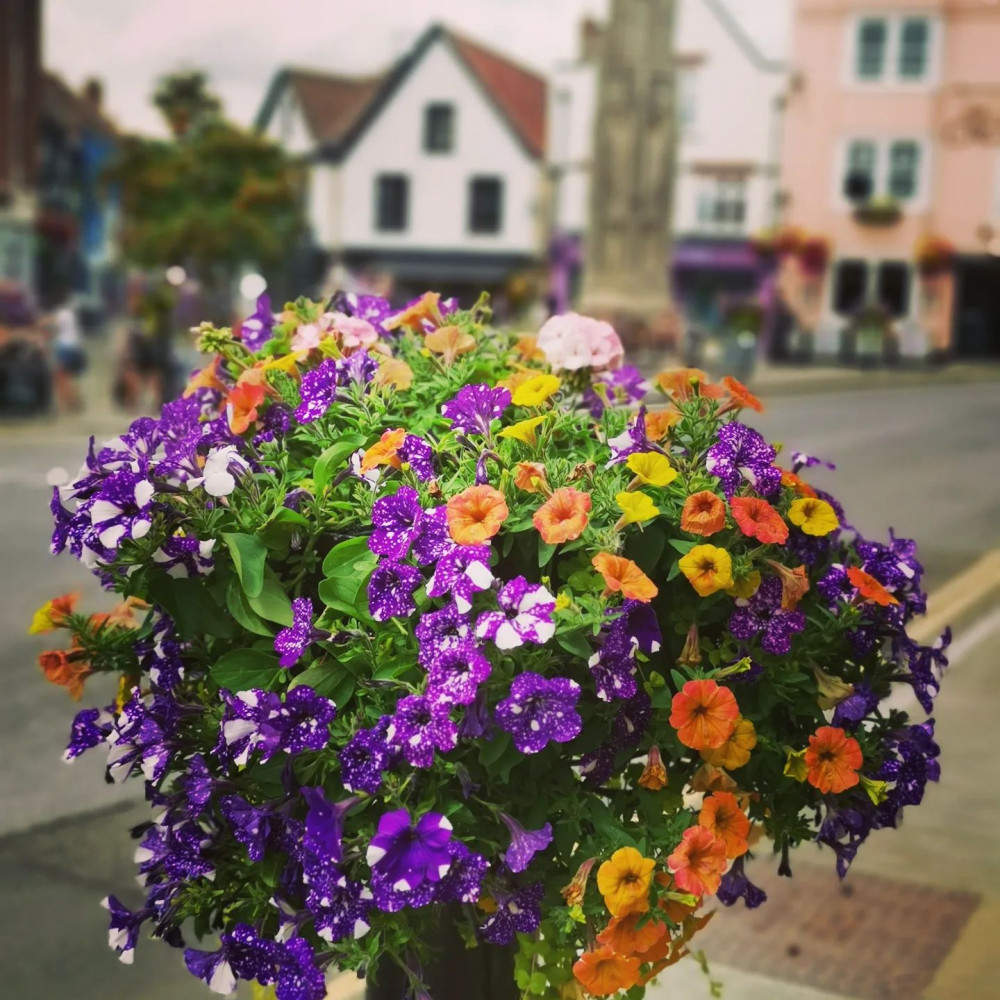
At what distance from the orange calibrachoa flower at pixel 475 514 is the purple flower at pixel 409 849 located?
0.44 m

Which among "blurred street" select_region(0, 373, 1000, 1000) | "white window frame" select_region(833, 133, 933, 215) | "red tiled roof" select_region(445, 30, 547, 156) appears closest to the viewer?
"blurred street" select_region(0, 373, 1000, 1000)

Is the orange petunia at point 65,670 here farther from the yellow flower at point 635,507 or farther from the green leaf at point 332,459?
the yellow flower at point 635,507

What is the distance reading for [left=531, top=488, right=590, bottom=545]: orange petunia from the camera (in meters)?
2.39

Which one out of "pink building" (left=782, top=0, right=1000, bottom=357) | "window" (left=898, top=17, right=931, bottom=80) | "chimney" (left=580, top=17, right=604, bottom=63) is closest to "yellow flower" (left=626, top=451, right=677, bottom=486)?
"pink building" (left=782, top=0, right=1000, bottom=357)

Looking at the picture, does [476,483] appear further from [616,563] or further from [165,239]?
[165,239]

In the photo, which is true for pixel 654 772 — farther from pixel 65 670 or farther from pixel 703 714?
pixel 65 670

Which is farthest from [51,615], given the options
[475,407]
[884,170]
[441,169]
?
[441,169]

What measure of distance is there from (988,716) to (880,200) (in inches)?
1271

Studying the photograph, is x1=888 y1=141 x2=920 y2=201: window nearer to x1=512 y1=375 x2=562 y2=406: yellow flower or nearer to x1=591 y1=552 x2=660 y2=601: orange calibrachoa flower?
x1=512 y1=375 x2=562 y2=406: yellow flower

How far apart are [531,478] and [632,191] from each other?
95.2ft

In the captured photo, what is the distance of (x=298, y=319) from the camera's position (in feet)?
10.5

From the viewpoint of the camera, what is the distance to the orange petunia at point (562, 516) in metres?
2.39

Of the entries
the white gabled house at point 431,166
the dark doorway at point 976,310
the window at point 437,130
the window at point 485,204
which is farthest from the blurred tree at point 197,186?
the dark doorway at point 976,310

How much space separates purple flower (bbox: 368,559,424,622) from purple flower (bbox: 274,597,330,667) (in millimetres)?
113
